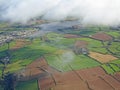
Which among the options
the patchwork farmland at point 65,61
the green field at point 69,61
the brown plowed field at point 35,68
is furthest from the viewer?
the green field at point 69,61

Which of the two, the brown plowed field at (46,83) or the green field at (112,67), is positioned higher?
the green field at (112,67)

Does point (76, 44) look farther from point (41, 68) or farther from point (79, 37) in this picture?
point (41, 68)

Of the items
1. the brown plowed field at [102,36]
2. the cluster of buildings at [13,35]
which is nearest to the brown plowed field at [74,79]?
the brown plowed field at [102,36]

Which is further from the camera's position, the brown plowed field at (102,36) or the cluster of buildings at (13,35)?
the cluster of buildings at (13,35)

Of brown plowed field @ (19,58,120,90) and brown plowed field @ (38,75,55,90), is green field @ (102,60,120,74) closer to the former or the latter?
brown plowed field @ (19,58,120,90)

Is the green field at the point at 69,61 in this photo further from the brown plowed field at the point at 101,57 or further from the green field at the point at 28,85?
the green field at the point at 28,85

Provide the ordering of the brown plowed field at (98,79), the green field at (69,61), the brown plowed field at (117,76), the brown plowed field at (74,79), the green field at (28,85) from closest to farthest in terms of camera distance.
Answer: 1. the brown plowed field at (98,79)
2. the brown plowed field at (74,79)
3. the green field at (28,85)
4. the brown plowed field at (117,76)
5. the green field at (69,61)

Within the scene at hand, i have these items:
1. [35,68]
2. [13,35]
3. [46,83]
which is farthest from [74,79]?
[13,35]

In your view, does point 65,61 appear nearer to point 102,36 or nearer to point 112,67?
point 112,67

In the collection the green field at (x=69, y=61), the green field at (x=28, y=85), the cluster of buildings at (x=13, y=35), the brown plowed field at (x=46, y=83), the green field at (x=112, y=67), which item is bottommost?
the green field at (x=28, y=85)
